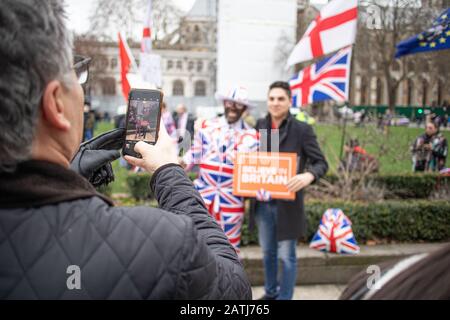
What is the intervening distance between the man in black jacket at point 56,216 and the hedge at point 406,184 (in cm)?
572

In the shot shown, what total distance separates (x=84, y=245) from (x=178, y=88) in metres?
40.4

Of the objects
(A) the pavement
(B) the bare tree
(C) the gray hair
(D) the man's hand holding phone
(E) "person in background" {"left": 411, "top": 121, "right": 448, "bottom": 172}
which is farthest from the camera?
(B) the bare tree

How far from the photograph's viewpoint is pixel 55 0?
3.19 feet

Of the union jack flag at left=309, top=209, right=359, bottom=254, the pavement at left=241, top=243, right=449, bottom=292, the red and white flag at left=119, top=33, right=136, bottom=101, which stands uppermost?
the red and white flag at left=119, top=33, right=136, bottom=101

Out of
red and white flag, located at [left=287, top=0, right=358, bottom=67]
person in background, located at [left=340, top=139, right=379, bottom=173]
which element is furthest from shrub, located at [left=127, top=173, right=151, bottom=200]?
person in background, located at [left=340, top=139, right=379, bottom=173]

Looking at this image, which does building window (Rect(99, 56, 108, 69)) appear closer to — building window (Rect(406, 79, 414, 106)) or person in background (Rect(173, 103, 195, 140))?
person in background (Rect(173, 103, 195, 140))

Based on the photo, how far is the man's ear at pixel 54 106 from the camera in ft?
3.03

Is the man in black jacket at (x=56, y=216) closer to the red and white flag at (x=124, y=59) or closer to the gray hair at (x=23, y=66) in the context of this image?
the gray hair at (x=23, y=66)

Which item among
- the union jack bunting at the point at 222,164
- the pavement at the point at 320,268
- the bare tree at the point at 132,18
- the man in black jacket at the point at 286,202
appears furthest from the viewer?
the bare tree at the point at 132,18

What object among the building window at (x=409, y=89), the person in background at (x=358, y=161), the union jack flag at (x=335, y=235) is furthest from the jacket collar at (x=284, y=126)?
the building window at (x=409, y=89)

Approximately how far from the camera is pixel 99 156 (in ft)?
4.45

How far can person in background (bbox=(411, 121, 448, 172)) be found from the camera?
468cm

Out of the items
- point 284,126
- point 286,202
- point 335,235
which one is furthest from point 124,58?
point 335,235

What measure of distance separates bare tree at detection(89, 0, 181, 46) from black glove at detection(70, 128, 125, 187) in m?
4.61
